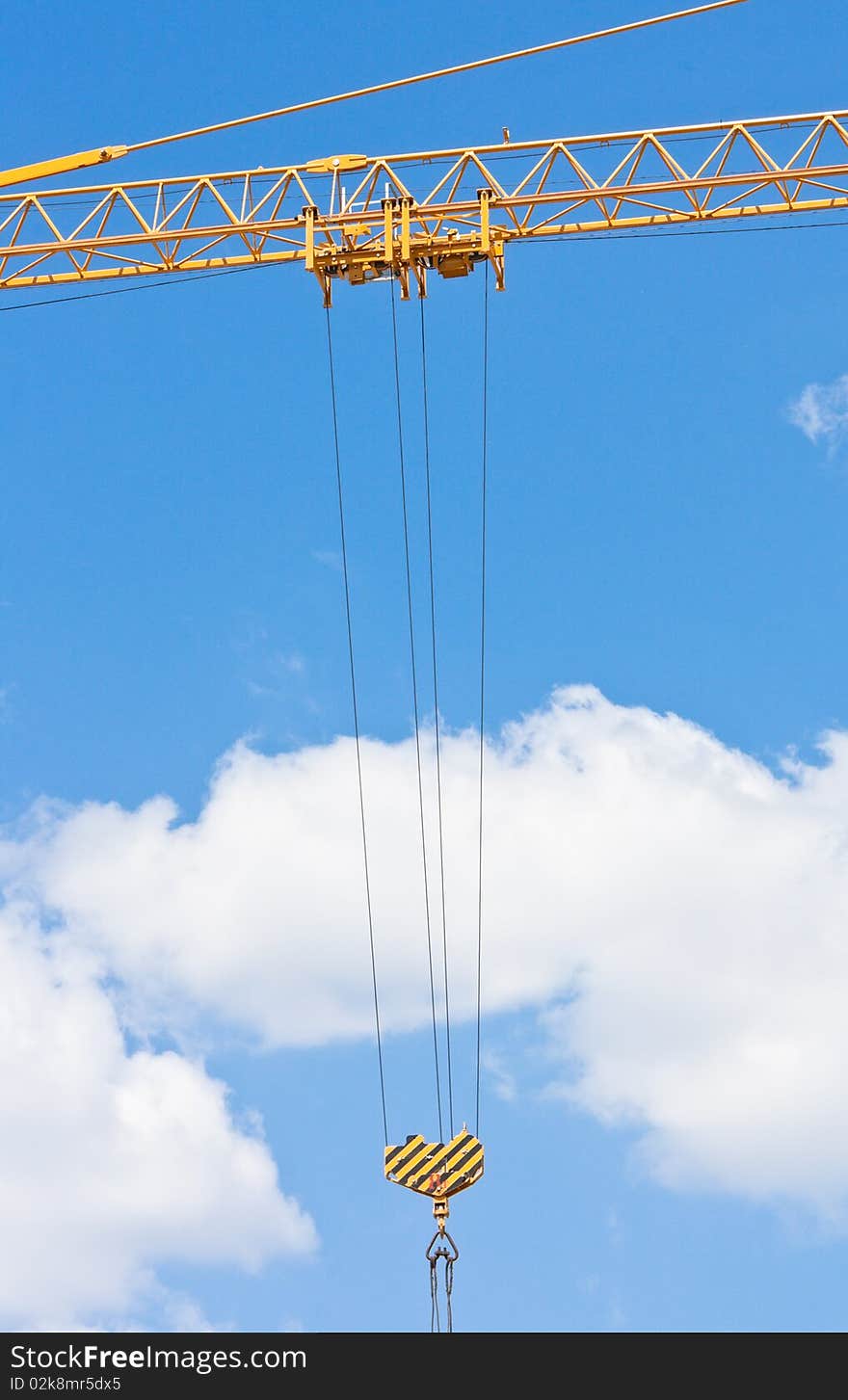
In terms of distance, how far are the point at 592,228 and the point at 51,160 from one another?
34.7 ft

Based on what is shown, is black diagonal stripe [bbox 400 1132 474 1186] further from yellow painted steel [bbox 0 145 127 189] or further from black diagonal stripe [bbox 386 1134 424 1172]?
yellow painted steel [bbox 0 145 127 189]

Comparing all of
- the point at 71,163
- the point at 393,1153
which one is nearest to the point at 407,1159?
the point at 393,1153

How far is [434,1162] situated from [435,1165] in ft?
0.14

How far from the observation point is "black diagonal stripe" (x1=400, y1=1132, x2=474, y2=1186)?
92.8 feet

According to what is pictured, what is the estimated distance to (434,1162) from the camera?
2831cm

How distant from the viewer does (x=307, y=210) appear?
119ft

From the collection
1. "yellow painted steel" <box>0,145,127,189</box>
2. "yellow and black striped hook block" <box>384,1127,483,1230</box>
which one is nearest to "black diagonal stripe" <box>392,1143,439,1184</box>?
"yellow and black striped hook block" <box>384,1127,483,1230</box>

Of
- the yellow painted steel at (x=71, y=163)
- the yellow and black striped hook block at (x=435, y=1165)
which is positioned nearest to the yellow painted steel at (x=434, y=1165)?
the yellow and black striped hook block at (x=435, y=1165)

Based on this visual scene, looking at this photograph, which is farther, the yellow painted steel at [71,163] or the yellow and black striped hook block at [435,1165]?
the yellow painted steel at [71,163]

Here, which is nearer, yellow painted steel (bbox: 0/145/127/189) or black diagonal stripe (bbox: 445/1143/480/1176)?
black diagonal stripe (bbox: 445/1143/480/1176)

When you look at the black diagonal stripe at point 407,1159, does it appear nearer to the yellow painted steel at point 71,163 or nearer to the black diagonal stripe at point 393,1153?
the black diagonal stripe at point 393,1153

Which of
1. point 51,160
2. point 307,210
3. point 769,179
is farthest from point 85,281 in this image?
point 769,179

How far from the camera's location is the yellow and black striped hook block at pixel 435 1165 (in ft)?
92.6
